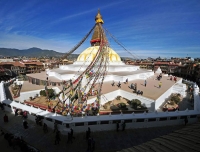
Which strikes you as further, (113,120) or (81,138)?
(113,120)

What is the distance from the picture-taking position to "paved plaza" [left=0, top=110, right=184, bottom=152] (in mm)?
6328

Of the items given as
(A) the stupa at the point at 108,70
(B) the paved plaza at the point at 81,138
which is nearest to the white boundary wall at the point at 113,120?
(B) the paved plaza at the point at 81,138

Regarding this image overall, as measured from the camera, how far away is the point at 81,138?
7.03 meters

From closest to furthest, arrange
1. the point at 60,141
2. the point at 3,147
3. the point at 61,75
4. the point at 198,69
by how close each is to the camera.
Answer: the point at 3,147 < the point at 60,141 < the point at 61,75 < the point at 198,69

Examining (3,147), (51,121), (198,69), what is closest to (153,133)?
(51,121)

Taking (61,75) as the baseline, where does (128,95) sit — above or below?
below

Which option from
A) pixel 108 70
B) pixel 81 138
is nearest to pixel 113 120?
pixel 81 138

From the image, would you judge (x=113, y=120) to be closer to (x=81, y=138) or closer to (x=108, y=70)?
(x=81, y=138)

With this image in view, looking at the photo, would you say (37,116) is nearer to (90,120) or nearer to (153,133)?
(90,120)

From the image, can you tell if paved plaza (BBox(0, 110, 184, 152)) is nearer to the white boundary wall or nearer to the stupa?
the white boundary wall

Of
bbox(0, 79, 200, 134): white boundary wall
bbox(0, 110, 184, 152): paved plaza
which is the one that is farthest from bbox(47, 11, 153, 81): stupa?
bbox(0, 110, 184, 152): paved plaza

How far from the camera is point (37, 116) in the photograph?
8219mm

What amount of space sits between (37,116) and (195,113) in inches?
387

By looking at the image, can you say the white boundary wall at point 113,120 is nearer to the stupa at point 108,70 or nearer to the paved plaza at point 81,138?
the paved plaza at point 81,138
